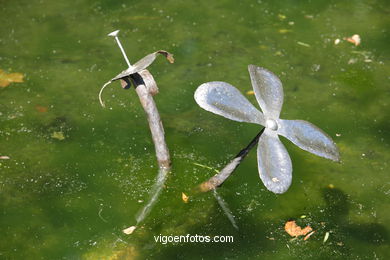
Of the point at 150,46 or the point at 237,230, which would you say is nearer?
the point at 237,230

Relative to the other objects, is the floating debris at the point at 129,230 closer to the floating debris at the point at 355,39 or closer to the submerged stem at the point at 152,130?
the submerged stem at the point at 152,130

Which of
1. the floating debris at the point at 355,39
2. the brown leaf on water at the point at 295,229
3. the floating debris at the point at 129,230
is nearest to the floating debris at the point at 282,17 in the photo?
the floating debris at the point at 355,39

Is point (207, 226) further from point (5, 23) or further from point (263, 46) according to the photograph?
point (5, 23)

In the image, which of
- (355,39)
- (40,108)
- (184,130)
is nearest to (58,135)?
(40,108)

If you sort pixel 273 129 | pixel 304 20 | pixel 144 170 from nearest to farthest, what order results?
pixel 273 129, pixel 144 170, pixel 304 20

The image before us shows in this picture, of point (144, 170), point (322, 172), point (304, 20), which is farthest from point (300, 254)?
point (304, 20)

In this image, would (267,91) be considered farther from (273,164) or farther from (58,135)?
(58,135)
